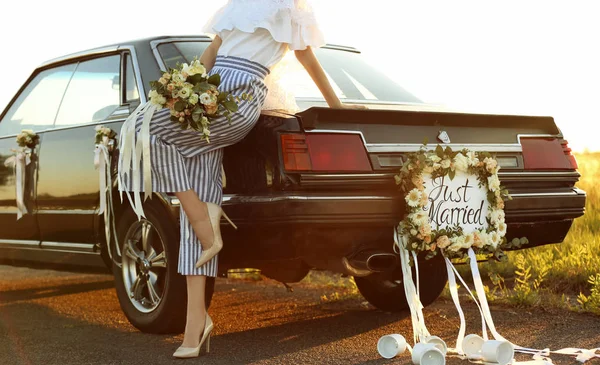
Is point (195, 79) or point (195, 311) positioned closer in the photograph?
point (195, 79)

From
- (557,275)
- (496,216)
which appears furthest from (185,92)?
(557,275)

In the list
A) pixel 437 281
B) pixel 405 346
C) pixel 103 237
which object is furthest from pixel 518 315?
pixel 103 237

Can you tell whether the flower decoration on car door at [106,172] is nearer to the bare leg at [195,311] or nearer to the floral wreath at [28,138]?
the bare leg at [195,311]

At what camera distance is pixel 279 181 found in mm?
4477

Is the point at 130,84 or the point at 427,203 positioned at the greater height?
the point at 130,84

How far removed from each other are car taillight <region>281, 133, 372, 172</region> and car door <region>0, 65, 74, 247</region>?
2.53 metres

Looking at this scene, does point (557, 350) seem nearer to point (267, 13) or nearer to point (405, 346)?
point (405, 346)

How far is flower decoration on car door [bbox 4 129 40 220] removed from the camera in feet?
21.1

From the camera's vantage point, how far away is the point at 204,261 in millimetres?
4738

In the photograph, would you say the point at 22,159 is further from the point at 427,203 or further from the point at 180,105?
the point at 427,203

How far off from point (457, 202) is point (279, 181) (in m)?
0.93

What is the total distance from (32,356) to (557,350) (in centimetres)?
267

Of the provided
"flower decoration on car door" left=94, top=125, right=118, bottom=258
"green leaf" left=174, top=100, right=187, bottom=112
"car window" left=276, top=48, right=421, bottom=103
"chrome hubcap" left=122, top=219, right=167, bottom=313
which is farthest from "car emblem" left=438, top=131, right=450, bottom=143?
"flower decoration on car door" left=94, top=125, right=118, bottom=258

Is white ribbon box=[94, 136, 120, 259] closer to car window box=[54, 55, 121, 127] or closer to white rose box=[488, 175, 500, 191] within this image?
car window box=[54, 55, 121, 127]
